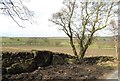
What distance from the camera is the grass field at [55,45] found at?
1525cm

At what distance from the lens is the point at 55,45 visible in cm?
1642

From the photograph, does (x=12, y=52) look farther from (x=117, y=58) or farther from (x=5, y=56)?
(x=117, y=58)

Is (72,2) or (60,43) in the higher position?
(72,2)

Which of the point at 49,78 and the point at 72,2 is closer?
the point at 49,78

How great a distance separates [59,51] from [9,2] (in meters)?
8.43

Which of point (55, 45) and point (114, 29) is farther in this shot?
point (55, 45)

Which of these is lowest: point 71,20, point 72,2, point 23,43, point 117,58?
point 117,58

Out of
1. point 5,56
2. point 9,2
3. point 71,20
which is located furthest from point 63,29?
point 9,2

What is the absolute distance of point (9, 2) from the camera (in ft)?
25.3

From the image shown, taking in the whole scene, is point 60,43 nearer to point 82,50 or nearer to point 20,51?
point 82,50

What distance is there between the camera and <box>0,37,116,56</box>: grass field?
15.3m

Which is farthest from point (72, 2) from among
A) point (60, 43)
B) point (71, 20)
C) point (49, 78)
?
point (49, 78)

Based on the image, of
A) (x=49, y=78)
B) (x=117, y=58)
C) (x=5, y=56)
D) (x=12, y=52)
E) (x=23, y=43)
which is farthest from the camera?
(x=23, y=43)

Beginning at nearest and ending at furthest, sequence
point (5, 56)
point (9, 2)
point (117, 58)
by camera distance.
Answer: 1. point (9, 2)
2. point (5, 56)
3. point (117, 58)
